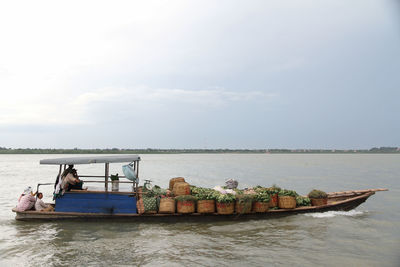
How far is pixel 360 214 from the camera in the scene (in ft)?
46.7

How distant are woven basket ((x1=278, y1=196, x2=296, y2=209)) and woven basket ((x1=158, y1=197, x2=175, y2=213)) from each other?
14.1 ft

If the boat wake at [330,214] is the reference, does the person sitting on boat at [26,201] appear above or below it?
above

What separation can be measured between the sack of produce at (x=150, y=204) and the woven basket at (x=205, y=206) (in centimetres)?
163

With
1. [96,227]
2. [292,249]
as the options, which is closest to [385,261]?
[292,249]

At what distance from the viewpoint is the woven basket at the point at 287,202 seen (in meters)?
12.1

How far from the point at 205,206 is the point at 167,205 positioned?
1.41m

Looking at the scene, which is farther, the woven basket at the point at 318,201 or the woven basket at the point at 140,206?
the woven basket at the point at 318,201

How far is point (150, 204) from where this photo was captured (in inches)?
447

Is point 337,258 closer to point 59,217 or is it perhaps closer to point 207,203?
point 207,203

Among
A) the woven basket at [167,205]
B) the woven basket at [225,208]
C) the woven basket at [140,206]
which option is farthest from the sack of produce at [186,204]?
the woven basket at [140,206]

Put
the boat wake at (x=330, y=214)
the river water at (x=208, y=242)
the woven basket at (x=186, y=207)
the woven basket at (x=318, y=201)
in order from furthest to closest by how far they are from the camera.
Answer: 1. the woven basket at (x=318, y=201)
2. the boat wake at (x=330, y=214)
3. the woven basket at (x=186, y=207)
4. the river water at (x=208, y=242)

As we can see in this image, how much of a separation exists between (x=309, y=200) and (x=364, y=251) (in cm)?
371

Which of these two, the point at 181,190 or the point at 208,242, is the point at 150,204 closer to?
the point at 181,190

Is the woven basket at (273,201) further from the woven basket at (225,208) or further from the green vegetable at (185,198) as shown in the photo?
the green vegetable at (185,198)
